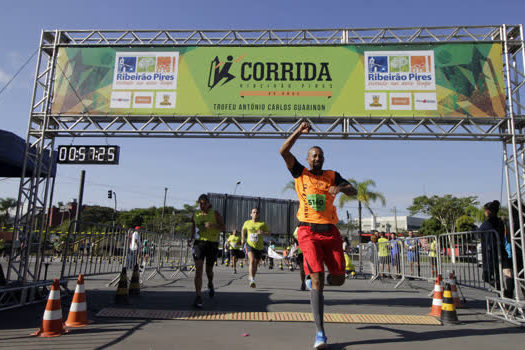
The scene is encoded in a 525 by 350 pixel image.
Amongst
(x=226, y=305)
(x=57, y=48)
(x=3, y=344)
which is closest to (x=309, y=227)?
(x=226, y=305)

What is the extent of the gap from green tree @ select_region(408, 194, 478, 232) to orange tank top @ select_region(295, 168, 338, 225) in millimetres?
40755

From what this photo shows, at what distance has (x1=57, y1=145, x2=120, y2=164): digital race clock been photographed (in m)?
7.75

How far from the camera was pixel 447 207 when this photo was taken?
41625 mm

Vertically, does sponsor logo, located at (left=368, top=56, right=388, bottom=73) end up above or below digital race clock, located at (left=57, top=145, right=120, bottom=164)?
above

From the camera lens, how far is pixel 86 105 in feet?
26.6

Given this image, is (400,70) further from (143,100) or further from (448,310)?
(143,100)

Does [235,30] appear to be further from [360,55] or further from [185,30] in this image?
[360,55]

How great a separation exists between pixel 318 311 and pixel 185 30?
22.7 feet

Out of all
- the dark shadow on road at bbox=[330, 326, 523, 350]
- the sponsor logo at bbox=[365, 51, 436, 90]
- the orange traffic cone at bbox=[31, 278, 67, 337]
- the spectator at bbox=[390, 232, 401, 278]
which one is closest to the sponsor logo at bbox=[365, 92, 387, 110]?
the sponsor logo at bbox=[365, 51, 436, 90]

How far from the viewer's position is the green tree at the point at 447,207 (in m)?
41.2

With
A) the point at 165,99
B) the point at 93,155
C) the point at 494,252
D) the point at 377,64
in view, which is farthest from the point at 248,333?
the point at 377,64

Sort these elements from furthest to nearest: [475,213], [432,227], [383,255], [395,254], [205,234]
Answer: [432,227] < [475,213] < [383,255] < [395,254] < [205,234]

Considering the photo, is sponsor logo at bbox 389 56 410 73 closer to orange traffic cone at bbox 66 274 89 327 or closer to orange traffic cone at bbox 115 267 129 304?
orange traffic cone at bbox 115 267 129 304

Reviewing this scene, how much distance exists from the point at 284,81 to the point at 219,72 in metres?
1.41
